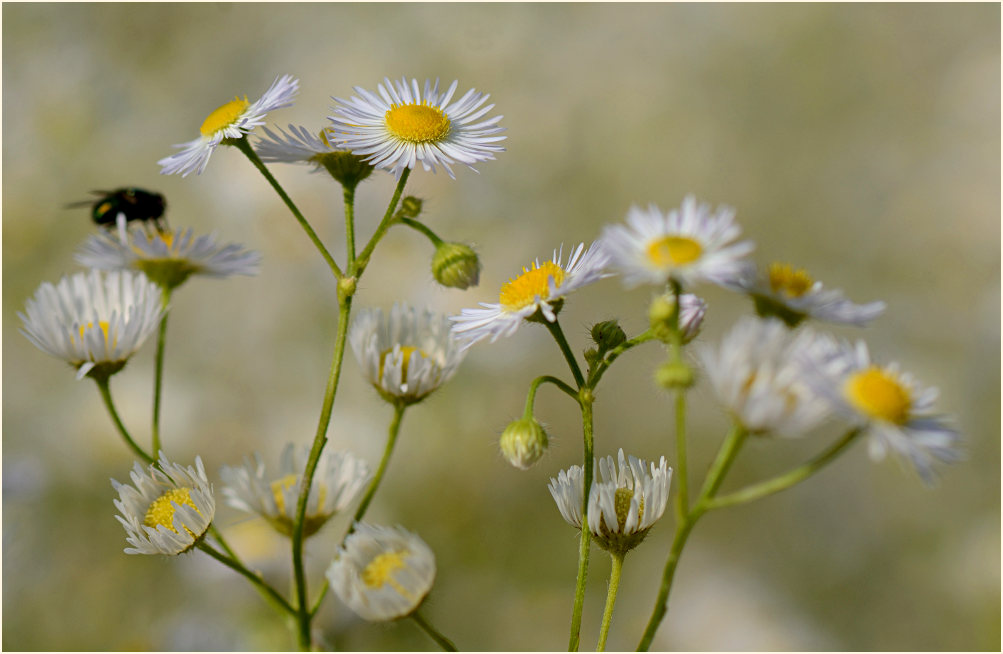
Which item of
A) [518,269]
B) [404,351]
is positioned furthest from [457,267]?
[518,269]

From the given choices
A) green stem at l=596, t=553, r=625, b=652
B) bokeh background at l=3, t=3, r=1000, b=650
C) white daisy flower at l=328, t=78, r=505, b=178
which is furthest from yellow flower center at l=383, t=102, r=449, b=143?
bokeh background at l=3, t=3, r=1000, b=650

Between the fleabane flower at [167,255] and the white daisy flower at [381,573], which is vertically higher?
the fleabane flower at [167,255]

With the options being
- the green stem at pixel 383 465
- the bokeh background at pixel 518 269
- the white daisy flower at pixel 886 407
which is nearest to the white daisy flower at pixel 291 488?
the green stem at pixel 383 465

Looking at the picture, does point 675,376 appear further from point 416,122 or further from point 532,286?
point 416,122

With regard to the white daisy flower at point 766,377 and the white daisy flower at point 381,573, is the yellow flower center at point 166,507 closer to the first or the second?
the white daisy flower at point 381,573

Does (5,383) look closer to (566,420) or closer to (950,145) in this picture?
(566,420)
